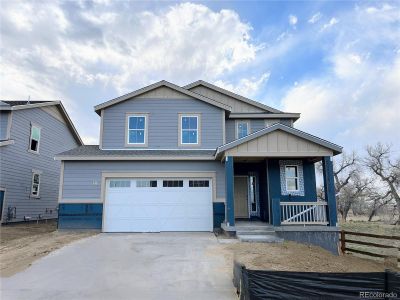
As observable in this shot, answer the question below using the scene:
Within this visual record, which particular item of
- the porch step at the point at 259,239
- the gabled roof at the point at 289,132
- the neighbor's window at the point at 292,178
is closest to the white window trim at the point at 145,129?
the gabled roof at the point at 289,132

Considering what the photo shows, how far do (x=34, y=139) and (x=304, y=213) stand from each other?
15.2 meters

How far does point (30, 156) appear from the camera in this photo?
55.3 feet

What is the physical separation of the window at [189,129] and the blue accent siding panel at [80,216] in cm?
505

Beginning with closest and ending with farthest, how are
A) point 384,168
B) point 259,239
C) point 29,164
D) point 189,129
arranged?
point 259,239 < point 189,129 < point 29,164 < point 384,168

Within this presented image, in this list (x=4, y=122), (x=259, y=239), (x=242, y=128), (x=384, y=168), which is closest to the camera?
Result: (x=259, y=239)

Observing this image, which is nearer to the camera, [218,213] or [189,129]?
[218,213]

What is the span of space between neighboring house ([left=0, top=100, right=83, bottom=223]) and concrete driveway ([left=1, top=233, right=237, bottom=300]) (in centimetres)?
736

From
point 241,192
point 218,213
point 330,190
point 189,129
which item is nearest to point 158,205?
point 218,213

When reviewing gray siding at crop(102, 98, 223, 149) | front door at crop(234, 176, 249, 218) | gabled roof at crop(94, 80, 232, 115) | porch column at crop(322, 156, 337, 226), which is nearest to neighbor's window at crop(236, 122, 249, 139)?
gabled roof at crop(94, 80, 232, 115)

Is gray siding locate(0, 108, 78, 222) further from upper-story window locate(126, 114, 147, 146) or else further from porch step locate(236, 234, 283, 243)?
porch step locate(236, 234, 283, 243)

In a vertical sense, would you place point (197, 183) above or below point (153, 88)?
below

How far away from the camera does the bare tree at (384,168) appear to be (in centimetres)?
3328

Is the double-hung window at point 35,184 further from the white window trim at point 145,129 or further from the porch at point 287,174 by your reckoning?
the porch at point 287,174

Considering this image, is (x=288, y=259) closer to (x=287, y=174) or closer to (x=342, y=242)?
(x=342, y=242)
